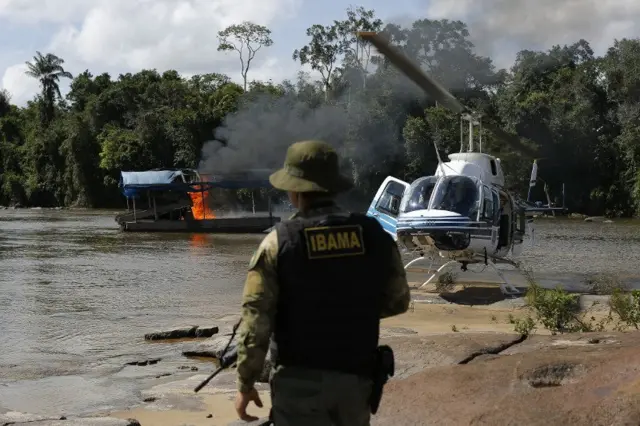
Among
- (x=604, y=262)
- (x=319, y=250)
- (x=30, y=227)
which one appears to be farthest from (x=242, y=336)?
(x=30, y=227)

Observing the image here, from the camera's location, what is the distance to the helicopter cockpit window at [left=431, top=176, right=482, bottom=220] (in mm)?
14141

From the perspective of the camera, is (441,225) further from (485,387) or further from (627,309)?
(485,387)

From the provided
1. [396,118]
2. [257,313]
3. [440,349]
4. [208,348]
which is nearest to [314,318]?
[257,313]

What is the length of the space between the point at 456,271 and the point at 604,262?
662cm

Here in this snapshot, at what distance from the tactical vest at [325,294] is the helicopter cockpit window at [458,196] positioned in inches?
432

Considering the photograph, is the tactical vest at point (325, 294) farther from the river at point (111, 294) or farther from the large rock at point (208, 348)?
the large rock at point (208, 348)

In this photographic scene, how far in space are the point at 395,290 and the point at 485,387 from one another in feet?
8.27

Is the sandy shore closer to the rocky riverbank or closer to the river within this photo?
the rocky riverbank

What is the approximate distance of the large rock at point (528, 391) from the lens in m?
4.99

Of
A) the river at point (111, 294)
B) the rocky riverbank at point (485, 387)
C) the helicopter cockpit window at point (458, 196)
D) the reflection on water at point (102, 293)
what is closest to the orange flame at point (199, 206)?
the river at point (111, 294)

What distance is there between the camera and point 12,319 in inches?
527

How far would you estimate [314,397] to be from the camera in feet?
10.6

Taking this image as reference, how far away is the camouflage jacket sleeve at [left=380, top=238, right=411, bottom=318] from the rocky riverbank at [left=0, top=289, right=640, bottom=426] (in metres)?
1.89

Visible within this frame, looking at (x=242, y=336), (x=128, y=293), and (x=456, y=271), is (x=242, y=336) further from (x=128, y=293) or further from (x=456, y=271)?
(x=456, y=271)
